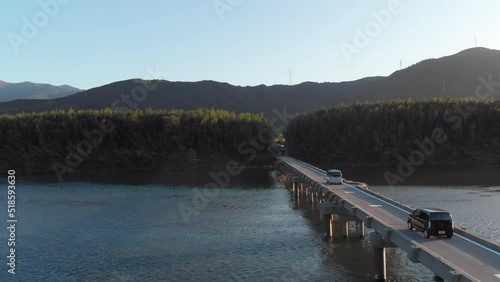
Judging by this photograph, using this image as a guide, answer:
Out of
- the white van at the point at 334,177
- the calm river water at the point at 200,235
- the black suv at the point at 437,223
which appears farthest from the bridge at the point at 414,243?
the white van at the point at 334,177

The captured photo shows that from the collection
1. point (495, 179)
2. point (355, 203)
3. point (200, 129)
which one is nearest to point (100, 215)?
point (355, 203)

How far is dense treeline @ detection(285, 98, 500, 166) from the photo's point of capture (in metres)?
103

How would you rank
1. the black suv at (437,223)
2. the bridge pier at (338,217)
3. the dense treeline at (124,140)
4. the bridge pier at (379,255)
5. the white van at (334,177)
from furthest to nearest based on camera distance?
the dense treeline at (124,140)
the white van at (334,177)
the bridge pier at (338,217)
the bridge pier at (379,255)
the black suv at (437,223)

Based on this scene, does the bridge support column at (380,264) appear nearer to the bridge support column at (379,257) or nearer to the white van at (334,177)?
the bridge support column at (379,257)

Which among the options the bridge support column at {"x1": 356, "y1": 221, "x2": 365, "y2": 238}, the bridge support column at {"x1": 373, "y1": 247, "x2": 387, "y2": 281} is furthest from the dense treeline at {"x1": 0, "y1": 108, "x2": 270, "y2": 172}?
the bridge support column at {"x1": 373, "y1": 247, "x2": 387, "y2": 281}

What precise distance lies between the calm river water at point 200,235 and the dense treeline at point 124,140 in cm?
3992

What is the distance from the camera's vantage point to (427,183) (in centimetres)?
6531

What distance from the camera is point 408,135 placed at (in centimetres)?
10519

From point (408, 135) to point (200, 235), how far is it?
80449 mm

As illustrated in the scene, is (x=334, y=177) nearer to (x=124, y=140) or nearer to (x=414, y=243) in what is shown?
(x=414, y=243)

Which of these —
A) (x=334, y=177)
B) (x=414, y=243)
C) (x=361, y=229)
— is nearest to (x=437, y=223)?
(x=414, y=243)

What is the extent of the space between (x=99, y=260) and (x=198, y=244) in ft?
22.7

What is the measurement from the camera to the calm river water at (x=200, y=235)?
26484 millimetres

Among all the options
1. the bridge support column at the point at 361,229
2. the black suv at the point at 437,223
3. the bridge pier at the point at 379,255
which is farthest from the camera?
the bridge support column at the point at 361,229
